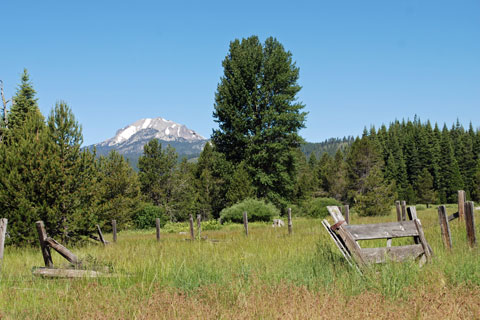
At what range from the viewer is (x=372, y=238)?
21.4ft

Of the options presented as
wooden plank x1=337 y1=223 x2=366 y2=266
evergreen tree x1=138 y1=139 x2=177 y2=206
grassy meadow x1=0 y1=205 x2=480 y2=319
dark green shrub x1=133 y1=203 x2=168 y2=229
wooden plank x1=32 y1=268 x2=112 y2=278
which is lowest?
dark green shrub x1=133 y1=203 x2=168 y2=229

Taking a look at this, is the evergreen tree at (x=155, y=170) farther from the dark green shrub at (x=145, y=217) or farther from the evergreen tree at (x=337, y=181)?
the evergreen tree at (x=337, y=181)

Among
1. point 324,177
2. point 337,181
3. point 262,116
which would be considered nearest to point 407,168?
point 324,177

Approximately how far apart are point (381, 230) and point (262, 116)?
30.6 meters

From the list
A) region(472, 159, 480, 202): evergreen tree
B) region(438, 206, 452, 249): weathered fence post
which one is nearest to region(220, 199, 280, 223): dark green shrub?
region(438, 206, 452, 249): weathered fence post

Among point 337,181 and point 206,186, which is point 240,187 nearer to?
point 206,186

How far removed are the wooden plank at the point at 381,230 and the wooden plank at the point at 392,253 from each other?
10.3 inches

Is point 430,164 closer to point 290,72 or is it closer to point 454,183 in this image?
point 454,183

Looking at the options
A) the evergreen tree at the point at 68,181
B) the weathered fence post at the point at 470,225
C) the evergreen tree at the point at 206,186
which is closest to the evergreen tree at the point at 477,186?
the evergreen tree at the point at 206,186

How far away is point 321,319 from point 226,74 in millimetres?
36440

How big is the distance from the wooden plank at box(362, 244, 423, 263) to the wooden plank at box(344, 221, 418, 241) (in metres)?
0.26

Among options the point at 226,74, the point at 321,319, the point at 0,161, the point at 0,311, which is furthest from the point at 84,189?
the point at 226,74

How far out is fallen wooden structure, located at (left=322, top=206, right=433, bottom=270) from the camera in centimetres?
618

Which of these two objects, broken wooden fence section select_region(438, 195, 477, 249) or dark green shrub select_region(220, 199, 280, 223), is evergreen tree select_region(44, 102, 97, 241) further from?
dark green shrub select_region(220, 199, 280, 223)
